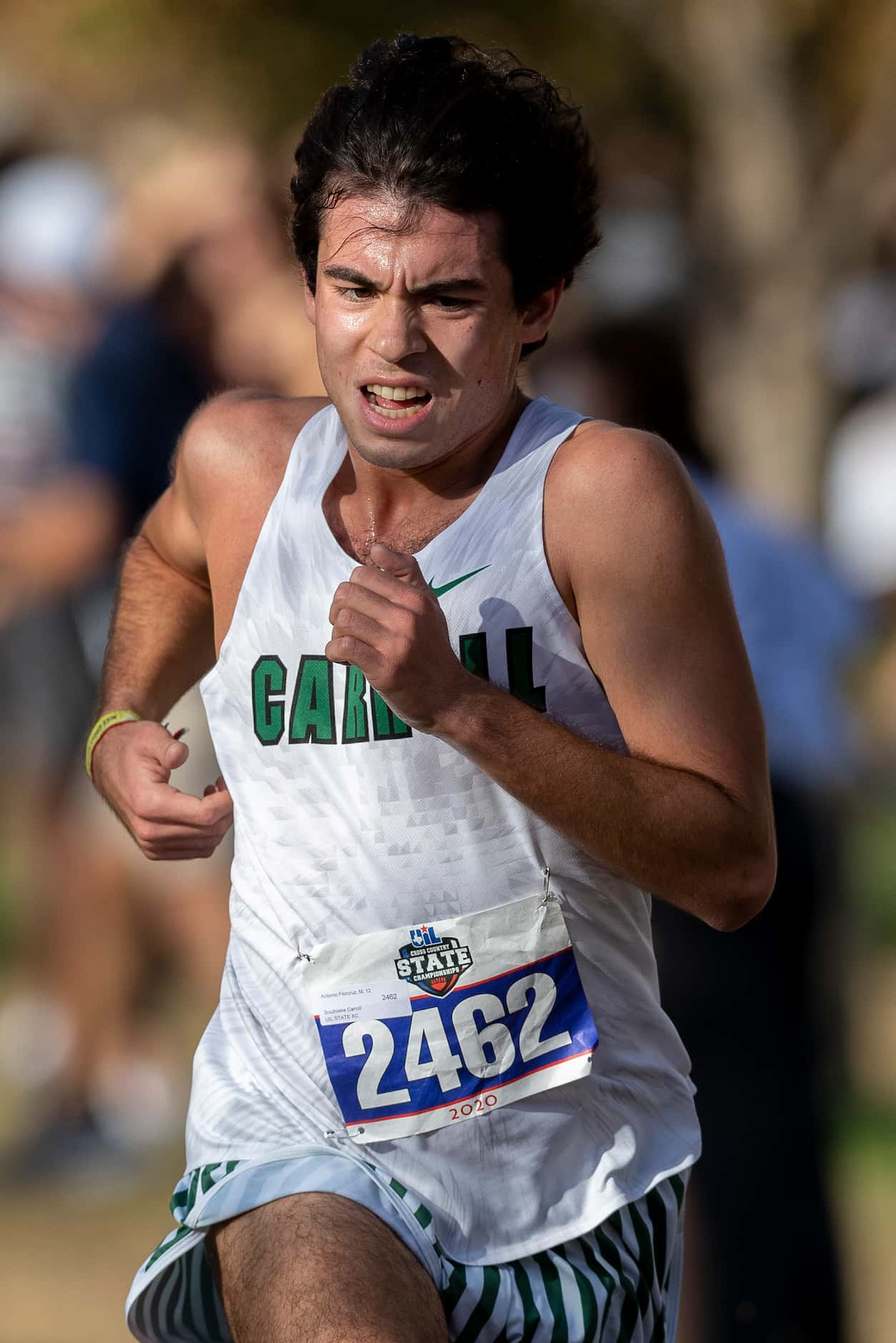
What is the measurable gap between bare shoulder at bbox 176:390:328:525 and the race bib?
0.71 meters

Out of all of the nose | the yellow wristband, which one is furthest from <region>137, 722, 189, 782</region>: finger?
the nose

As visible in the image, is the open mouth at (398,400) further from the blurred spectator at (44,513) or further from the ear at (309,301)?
the blurred spectator at (44,513)

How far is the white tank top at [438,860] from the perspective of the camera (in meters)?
2.41

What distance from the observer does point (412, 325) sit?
2.33 metres

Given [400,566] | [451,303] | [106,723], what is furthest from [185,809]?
[451,303]

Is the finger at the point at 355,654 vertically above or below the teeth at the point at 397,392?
below

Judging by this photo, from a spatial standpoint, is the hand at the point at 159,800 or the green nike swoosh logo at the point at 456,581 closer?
the green nike swoosh logo at the point at 456,581

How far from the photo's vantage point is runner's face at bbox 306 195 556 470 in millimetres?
2332

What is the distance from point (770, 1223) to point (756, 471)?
2793 mm

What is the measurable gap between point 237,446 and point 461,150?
613mm

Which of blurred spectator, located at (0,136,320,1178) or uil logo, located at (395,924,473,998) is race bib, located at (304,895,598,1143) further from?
blurred spectator, located at (0,136,320,1178)

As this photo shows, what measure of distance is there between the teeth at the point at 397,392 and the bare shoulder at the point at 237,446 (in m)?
0.36

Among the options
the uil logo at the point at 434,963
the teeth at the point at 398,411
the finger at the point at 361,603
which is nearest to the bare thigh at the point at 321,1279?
the uil logo at the point at 434,963

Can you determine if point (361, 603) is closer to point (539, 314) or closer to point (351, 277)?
point (351, 277)
